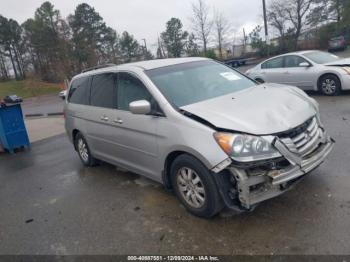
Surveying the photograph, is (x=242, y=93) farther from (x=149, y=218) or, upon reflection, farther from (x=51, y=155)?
(x=51, y=155)

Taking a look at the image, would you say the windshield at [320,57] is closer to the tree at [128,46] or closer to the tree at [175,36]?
the tree at [175,36]

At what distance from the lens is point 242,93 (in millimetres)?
4328

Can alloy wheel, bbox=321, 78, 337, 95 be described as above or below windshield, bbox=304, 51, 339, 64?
below

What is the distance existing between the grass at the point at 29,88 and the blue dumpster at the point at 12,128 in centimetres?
3499

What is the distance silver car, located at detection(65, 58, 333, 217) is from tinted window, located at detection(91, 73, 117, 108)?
2 cm

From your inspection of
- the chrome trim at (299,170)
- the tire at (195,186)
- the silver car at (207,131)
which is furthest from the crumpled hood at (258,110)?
the tire at (195,186)

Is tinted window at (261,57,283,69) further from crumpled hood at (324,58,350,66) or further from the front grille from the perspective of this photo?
the front grille

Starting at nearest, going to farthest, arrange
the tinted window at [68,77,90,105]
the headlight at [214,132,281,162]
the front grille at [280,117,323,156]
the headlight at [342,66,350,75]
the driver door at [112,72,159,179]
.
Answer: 1. the headlight at [214,132,281,162]
2. the front grille at [280,117,323,156]
3. the driver door at [112,72,159,179]
4. the tinted window at [68,77,90,105]
5. the headlight at [342,66,350,75]

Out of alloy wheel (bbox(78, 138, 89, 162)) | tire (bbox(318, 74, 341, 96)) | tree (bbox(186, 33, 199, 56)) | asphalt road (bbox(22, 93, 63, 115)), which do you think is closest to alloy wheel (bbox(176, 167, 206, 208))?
alloy wheel (bbox(78, 138, 89, 162))

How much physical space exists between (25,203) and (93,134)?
146cm

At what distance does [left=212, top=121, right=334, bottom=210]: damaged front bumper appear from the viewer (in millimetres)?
3242

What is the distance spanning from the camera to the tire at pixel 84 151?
603 cm

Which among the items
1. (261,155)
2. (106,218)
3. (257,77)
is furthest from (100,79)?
(257,77)

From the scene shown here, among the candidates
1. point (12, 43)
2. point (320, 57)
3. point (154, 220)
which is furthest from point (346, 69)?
point (12, 43)
